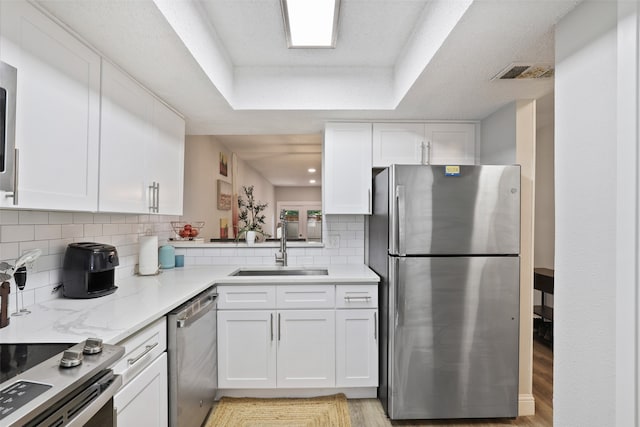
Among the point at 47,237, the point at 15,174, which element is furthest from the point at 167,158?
the point at 15,174

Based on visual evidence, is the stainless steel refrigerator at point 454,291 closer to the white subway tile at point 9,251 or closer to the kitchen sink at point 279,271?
the kitchen sink at point 279,271

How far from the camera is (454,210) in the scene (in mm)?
2035

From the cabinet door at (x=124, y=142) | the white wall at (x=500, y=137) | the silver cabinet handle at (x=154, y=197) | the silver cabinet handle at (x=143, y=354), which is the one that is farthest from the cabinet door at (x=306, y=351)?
the white wall at (x=500, y=137)

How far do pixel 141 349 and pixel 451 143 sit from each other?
252 cm

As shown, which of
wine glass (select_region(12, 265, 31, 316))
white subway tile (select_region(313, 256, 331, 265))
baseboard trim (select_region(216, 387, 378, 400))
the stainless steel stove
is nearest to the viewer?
the stainless steel stove

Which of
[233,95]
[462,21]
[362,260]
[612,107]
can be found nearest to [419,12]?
[462,21]

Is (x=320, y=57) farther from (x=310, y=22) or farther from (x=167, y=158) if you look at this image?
(x=167, y=158)

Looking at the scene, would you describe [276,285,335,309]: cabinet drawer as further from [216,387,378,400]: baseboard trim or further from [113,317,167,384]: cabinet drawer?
[113,317,167,384]: cabinet drawer

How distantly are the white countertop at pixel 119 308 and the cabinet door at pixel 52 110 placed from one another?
1.54 feet

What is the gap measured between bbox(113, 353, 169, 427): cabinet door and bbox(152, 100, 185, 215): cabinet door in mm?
1077

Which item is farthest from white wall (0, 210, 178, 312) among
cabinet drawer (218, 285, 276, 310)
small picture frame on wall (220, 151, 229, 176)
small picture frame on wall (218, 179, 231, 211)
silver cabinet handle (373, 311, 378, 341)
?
small picture frame on wall (220, 151, 229, 176)

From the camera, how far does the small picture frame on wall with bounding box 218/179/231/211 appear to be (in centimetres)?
439

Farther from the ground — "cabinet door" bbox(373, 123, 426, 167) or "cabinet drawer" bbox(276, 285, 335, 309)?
"cabinet door" bbox(373, 123, 426, 167)

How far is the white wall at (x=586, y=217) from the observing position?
1.11m
